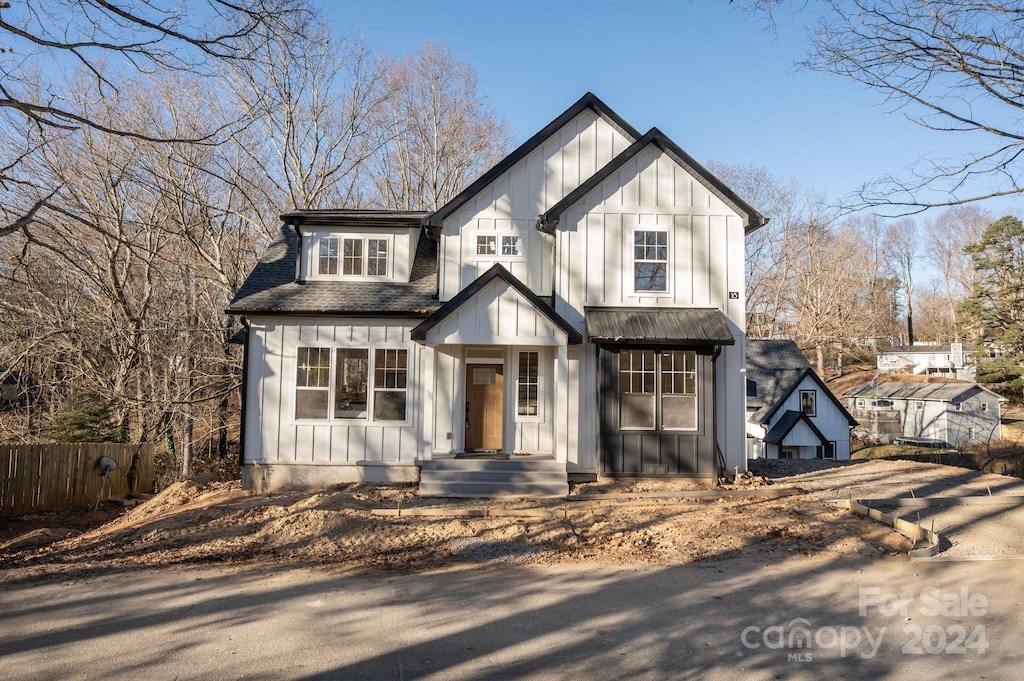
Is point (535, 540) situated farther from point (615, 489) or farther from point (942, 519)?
point (942, 519)

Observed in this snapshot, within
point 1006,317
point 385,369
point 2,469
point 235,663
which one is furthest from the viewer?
point 1006,317

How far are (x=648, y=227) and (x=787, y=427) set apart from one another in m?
19.9

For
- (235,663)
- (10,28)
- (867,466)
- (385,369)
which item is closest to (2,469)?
(385,369)

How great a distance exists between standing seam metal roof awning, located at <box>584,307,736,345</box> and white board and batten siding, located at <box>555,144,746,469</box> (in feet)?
0.68

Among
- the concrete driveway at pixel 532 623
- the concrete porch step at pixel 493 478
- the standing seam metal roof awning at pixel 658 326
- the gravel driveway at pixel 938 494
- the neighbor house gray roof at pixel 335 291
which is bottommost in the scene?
the concrete driveway at pixel 532 623

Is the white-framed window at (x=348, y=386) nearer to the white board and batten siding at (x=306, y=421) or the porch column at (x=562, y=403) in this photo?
the white board and batten siding at (x=306, y=421)

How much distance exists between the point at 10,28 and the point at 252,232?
803 inches

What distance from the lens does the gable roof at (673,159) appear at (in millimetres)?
13289

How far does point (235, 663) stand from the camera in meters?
5.14

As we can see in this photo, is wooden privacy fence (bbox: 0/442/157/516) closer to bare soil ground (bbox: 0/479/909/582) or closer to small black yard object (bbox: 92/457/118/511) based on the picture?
small black yard object (bbox: 92/457/118/511)

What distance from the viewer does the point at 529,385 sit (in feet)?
44.2

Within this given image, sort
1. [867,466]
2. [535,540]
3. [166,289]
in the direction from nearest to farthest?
[535,540], [867,466], [166,289]

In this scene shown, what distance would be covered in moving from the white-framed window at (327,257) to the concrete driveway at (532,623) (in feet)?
26.6

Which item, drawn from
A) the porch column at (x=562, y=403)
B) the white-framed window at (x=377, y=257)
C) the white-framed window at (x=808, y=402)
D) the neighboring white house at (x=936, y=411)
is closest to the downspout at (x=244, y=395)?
the white-framed window at (x=377, y=257)
